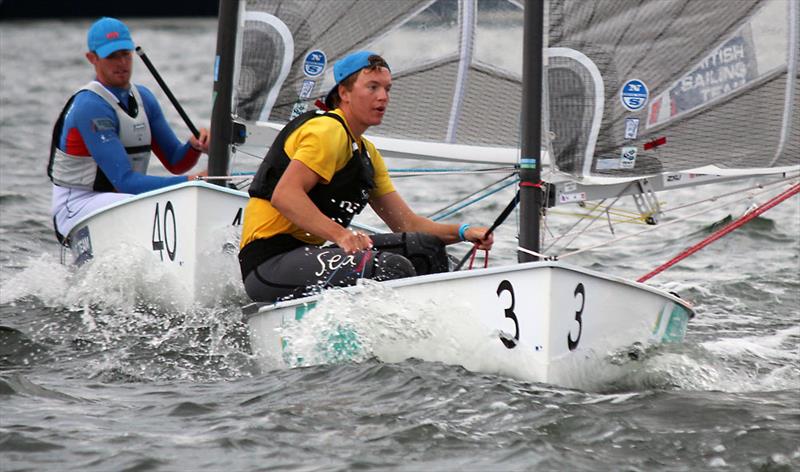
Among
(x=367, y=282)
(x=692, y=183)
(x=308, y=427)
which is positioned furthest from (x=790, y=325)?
(x=308, y=427)

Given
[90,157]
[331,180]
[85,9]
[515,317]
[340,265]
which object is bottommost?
[515,317]

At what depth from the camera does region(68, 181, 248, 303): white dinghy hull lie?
5.60 m

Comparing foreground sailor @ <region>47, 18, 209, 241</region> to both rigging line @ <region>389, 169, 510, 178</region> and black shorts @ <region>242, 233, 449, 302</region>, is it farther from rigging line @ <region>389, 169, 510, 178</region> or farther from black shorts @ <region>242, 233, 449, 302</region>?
black shorts @ <region>242, 233, 449, 302</region>

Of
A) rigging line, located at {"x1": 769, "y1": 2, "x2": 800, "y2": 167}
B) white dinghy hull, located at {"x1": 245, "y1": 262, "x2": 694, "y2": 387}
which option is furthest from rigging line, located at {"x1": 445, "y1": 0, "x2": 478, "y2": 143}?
white dinghy hull, located at {"x1": 245, "y1": 262, "x2": 694, "y2": 387}

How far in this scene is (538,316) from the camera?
13.2 feet

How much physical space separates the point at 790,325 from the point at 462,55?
1938mm

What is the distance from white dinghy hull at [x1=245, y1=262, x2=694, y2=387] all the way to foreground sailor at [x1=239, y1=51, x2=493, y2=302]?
0.14m

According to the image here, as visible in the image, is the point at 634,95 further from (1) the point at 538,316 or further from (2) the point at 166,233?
(2) the point at 166,233

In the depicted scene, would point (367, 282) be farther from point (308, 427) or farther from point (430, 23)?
point (430, 23)

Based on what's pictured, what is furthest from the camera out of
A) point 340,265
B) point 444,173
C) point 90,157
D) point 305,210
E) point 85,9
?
point 85,9

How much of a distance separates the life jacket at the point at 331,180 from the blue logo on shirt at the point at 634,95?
1.07m

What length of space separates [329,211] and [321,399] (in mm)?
797

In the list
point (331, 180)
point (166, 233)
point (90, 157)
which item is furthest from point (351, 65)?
point (90, 157)

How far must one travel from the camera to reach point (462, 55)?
229 inches
